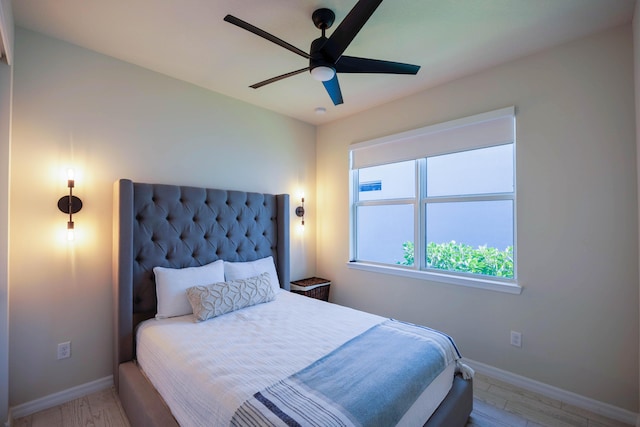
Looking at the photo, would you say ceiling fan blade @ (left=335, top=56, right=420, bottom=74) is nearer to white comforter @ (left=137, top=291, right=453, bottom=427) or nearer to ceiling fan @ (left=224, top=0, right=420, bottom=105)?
ceiling fan @ (left=224, top=0, right=420, bottom=105)

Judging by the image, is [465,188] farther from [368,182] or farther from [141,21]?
[141,21]

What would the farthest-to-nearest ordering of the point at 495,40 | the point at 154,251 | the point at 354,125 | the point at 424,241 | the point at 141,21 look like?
the point at 354,125 < the point at 424,241 < the point at 154,251 < the point at 495,40 < the point at 141,21

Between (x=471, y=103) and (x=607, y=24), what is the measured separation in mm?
920

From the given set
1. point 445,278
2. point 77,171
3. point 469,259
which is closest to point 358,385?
point 445,278

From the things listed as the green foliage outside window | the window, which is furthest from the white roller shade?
the green foliage outside window

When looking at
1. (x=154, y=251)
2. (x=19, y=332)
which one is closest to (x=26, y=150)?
(x=154, y=251)

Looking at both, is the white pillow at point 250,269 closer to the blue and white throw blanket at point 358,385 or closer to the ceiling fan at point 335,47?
the blue and white throw blanket at point 358,385

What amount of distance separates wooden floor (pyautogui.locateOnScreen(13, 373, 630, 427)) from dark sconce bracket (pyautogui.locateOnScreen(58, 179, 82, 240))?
3.95ft

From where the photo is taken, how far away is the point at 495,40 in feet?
6.96

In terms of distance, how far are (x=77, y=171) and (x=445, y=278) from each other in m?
3.21

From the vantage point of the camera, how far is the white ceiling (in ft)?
5.82

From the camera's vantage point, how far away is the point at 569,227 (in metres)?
2.15

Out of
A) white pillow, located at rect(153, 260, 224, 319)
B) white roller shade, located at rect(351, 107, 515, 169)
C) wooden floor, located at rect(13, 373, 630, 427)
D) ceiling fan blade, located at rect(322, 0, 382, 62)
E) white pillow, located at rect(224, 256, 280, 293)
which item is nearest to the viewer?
ceiling fan blade, located at rect(322, 0, 382, 62)

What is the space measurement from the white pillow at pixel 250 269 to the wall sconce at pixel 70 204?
1.17 metres
